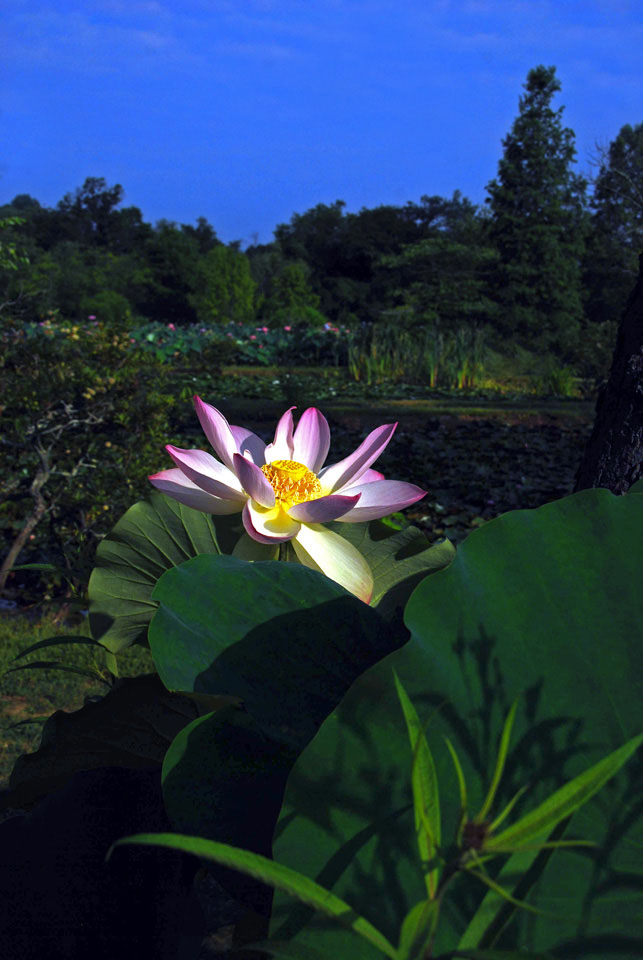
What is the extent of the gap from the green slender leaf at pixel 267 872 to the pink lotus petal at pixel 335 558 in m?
0.33

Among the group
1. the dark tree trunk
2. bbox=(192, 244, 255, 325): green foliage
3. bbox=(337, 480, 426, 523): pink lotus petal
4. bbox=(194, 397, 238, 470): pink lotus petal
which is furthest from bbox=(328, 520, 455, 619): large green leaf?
bbox=(192, 244, 255, 325): green foliage

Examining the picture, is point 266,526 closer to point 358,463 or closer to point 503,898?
point 358,463

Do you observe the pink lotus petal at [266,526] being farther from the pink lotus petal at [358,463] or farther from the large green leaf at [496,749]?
the large green leaf at [496,749]

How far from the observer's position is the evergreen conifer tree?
2520 cm

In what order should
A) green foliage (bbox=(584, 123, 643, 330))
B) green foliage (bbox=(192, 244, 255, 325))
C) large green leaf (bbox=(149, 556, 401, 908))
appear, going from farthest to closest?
green foliage (bbox=(192, 244, 255, 325)), green foliage (bbox=(584, 123, 643, 330)), large green leaf (bbox=(149, 556, 401, 908))

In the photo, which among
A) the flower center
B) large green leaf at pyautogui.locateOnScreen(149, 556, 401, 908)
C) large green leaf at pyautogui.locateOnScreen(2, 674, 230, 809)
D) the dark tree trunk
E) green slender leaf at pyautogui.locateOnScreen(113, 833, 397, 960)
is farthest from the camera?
the dark tree trunk

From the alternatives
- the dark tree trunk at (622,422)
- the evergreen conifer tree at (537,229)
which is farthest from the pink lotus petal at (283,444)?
the evergreen conifer tree at (537,229)

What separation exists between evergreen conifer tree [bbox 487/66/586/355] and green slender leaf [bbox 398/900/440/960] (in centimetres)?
2541

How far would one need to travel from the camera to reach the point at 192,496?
688 mm

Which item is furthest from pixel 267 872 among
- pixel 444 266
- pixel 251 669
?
pixel 444 266

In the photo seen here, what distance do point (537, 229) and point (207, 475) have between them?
88.8 feet

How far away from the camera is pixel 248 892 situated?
472 mm

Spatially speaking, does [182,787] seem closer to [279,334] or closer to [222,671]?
[222,671]

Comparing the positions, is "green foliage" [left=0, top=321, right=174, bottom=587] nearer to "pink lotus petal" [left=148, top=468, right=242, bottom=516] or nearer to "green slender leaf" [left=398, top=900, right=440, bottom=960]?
"pink lotus petal" [left=148, top=468, right=242, bottom=516]
